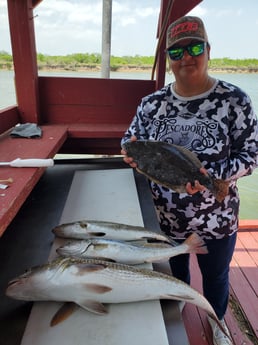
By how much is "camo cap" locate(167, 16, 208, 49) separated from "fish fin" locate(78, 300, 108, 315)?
3.97 feet

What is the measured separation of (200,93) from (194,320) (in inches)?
65.1

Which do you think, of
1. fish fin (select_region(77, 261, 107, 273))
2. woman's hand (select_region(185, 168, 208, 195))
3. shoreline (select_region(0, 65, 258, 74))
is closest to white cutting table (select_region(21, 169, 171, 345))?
fish fin (select_region(77, 261, 107, 273))

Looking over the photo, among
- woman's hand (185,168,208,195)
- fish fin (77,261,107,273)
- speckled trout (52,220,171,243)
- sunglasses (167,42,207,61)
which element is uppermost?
sunglasses (167,42,207,61)

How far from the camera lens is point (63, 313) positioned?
93cm

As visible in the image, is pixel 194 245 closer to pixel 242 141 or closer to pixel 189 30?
pixel 242 141

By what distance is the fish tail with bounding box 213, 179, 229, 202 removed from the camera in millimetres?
1316

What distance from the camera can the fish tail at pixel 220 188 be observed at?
1316 mm

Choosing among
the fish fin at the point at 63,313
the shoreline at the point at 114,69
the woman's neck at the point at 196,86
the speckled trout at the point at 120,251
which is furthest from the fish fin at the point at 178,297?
the shoreline at the point at 114,69

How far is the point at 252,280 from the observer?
2475mm

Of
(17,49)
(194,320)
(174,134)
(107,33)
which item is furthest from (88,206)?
(107,33)

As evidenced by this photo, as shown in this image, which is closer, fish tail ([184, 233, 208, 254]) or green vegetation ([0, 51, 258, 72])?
fish tail ([184, 233, 208, 254])

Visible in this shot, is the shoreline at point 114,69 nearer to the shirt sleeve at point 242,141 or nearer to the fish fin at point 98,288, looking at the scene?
the shirt sleeve at point 242,141

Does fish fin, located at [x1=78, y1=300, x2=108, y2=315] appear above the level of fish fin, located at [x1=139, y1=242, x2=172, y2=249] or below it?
below

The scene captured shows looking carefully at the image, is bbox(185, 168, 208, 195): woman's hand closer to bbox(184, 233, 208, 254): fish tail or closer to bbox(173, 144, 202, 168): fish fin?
bbox(173, 144, 202, 168): fish fin
